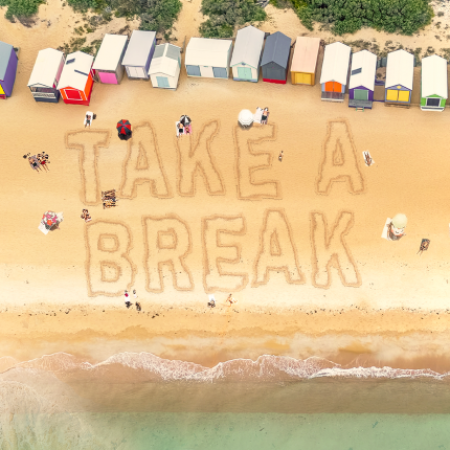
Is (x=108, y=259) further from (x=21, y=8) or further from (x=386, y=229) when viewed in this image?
(x=21, y=8)

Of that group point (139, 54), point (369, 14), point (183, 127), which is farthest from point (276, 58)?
point (139, 54)

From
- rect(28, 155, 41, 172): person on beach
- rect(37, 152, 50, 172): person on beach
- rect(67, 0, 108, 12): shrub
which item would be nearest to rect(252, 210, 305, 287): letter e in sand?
rect(37, 152, 50, 172): person on beach

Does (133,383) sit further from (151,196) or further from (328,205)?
(328,205)

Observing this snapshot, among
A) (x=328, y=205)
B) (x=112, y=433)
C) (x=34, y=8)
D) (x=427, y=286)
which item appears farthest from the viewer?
(x=34, y=8)

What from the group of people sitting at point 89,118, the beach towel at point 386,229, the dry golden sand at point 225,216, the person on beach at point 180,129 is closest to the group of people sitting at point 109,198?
the dry golden sand at point 225,216

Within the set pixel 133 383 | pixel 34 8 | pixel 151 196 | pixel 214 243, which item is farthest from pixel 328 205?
pixel 34 8

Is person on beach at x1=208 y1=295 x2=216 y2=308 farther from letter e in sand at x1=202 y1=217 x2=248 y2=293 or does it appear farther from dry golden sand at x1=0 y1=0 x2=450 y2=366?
letter e in sand at x1=202 y1=217 x2=248 y2=293
